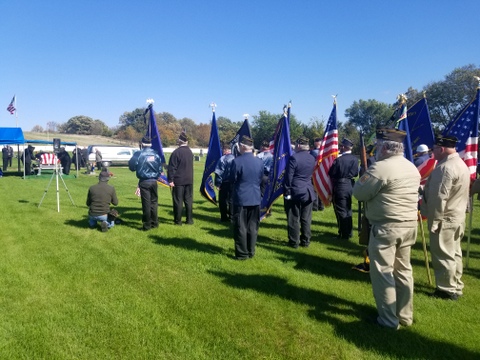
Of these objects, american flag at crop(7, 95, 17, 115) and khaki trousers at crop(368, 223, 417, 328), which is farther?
american flag at crop(7, 95, 17, 115)

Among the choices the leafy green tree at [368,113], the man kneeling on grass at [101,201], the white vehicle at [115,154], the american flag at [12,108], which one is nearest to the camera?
the man kneeling on grass at [101,201]

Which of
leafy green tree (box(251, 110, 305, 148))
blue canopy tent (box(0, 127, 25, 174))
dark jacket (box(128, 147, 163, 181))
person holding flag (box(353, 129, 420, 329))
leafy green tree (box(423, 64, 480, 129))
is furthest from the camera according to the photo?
leafy green tree (box(251, 110, 305, 148))

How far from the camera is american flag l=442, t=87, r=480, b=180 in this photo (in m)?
6.82

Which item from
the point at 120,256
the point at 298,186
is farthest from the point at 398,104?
the point at 120,256

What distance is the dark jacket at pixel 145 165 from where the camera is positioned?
340 inches

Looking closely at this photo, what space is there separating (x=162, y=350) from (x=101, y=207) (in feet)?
18.9

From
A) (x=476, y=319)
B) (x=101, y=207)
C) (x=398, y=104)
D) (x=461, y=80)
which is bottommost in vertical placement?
(x=476, y=319)

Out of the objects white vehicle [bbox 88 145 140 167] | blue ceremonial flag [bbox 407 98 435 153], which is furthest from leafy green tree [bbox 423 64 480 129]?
blue ceremonial flag [bbox 407 98 435 153]

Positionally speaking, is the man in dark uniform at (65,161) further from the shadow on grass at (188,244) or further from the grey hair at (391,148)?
the grey hair at (391,148)

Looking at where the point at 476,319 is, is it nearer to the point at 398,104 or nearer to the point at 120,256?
the point at 398,104

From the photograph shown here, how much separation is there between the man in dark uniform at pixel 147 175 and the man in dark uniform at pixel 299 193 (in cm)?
327

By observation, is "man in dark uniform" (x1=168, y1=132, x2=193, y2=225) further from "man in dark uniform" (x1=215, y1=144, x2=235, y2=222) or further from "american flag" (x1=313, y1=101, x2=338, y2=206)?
"american flag" (x1=313, y1=101, x2=338, y2=206)

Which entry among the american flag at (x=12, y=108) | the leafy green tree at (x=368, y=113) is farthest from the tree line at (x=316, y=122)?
the american flag at (x=12, y=108)

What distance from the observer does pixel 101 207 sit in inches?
348
